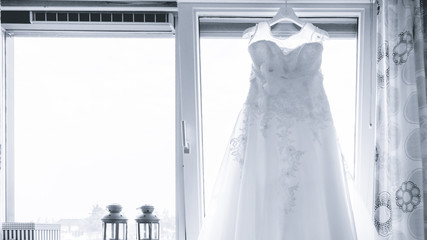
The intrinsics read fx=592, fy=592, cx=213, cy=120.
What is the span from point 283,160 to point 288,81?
36 centimetres

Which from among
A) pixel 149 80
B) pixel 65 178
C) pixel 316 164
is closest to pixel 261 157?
pixel 316 164

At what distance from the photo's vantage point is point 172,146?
116 inches

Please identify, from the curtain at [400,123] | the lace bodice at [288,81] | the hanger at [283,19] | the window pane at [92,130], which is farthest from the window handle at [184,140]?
the curtain at [400,123]

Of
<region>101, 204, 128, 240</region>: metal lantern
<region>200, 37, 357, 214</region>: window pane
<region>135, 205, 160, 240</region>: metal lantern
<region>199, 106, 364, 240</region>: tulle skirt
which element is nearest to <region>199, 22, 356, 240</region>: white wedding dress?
<region>199, 106, 364, 240</region>: tulle skirt

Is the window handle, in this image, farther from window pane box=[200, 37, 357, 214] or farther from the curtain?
the curtain

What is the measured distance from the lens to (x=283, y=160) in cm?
244

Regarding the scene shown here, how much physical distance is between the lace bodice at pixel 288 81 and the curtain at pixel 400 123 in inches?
11.5

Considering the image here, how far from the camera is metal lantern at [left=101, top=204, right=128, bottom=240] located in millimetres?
2717

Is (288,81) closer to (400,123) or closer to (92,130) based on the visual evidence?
(400,123)

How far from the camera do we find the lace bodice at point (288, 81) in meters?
2.52

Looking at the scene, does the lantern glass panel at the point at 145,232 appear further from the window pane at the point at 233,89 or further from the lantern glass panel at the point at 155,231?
the window pane at the point at 233,89

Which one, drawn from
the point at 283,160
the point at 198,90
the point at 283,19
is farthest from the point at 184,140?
the point at 283,19

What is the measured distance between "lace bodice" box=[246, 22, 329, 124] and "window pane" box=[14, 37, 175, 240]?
1.90 feet

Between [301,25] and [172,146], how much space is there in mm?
869
